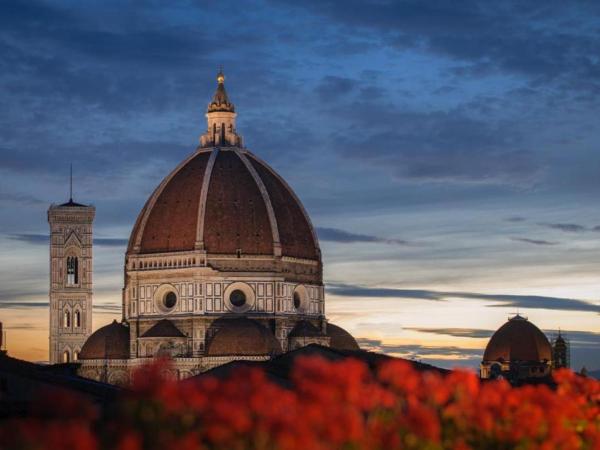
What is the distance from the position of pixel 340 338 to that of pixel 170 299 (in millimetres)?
13242

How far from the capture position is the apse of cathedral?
12638cm

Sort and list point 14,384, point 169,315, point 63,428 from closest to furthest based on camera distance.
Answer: point 63,428 → point 14,384 → point 169,315

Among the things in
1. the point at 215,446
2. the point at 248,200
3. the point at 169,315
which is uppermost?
the point at 248,200

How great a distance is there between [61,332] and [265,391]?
122227 mm

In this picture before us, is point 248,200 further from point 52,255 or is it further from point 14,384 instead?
point 14,384

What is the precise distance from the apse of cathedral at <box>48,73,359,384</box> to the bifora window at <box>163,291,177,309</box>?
0.25 feet

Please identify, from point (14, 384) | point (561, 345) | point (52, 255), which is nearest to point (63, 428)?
point (14, 384)

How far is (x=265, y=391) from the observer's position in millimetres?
31875

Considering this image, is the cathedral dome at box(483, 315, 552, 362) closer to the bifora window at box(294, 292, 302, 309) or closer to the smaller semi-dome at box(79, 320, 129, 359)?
the bifora window at box(294, 292, 302, 309)

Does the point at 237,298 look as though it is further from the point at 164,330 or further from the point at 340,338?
the point at 340,338

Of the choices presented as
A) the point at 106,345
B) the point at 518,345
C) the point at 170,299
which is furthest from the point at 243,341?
the point at 518,345

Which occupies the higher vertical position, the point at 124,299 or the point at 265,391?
the point at 124,299

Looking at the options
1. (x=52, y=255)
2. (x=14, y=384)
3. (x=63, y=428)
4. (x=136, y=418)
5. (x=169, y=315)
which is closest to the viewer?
(x=63, y=428)

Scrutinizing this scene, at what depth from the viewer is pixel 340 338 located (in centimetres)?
13212
